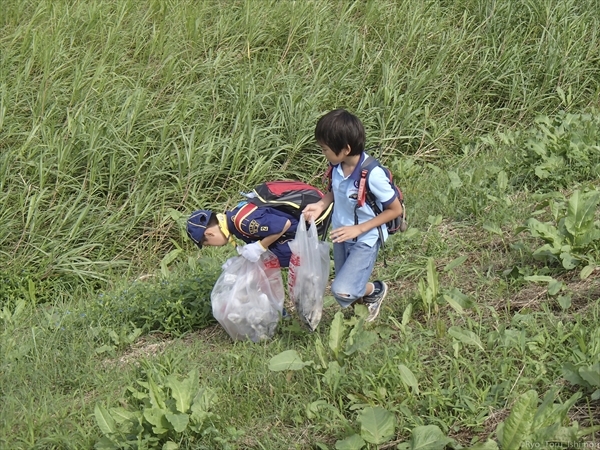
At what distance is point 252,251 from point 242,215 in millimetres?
188

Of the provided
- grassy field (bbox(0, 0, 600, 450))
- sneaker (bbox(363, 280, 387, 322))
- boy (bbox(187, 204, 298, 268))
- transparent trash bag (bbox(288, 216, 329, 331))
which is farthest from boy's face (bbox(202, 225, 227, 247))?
sneaker (bbox(363, 280, 387, 322))

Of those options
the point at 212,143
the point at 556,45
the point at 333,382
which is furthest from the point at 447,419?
the point at 556,45

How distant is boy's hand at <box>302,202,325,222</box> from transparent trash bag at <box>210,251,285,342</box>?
1.17 ft

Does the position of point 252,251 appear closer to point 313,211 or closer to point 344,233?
point 313,211

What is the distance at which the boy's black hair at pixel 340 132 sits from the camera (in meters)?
3.77

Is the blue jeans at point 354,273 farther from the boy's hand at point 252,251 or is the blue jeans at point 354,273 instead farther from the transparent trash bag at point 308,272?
the boy's hand at point 252,251

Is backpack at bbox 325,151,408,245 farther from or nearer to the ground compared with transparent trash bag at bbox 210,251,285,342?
farther from the ground

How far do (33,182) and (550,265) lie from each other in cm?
366

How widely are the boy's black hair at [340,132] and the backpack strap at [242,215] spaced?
56 centimetres

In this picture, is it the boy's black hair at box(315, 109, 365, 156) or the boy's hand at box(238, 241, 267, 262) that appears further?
the boy's hand at box(238, 241, 267, 262)

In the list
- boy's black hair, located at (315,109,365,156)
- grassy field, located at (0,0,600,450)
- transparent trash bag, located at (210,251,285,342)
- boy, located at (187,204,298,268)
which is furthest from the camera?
transparent trash bag, located at (210,251,285,342)

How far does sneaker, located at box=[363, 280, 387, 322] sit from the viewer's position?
170 inches

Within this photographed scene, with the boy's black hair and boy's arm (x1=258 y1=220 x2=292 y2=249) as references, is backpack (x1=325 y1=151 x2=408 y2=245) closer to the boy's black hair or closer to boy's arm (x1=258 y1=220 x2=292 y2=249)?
the boy's black hair

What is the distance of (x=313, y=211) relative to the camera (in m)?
4.12
